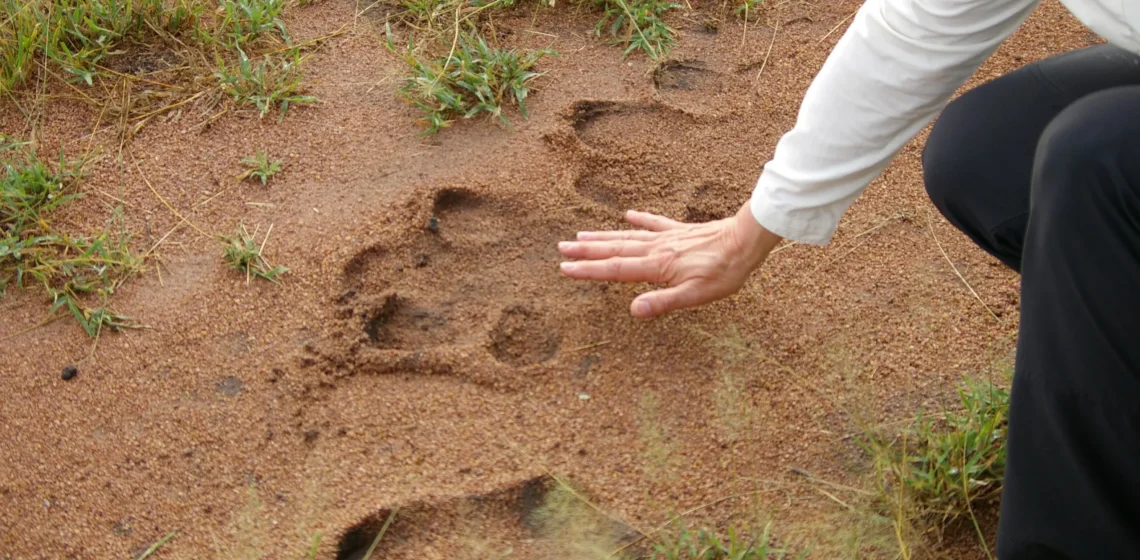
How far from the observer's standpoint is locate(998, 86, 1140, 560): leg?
3.59 feet

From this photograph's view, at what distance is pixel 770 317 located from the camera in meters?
1.78

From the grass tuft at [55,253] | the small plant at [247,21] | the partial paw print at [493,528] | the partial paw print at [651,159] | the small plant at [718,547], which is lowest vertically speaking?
the grass tuft at [55,253]

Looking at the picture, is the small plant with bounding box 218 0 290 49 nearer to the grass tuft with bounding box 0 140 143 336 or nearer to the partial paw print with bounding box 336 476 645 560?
the grass tuft with bounding box 0 140 143 336

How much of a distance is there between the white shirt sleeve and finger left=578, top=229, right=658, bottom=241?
281 millimetres

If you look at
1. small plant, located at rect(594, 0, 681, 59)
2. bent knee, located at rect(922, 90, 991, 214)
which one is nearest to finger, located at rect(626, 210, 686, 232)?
bent knee, located at rect(922, 90, 991, 214)

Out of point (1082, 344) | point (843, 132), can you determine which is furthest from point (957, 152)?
point (1082, 344)

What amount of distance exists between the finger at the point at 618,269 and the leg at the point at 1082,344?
2.05 ft

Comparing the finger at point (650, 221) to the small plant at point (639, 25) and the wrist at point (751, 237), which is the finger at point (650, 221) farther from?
the small plant at point (639, 25)

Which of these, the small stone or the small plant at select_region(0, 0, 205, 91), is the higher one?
the small plant at select_region(0, 0, 205, 91)

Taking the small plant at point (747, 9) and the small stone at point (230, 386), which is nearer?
the small stone at point (230, 386)

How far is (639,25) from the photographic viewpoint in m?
2.39

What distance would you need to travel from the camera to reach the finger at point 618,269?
167 centimetres

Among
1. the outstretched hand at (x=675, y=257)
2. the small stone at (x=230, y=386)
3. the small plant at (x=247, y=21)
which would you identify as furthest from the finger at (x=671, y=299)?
the small plant at (x=247, y=21)

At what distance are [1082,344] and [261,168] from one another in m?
1.54
